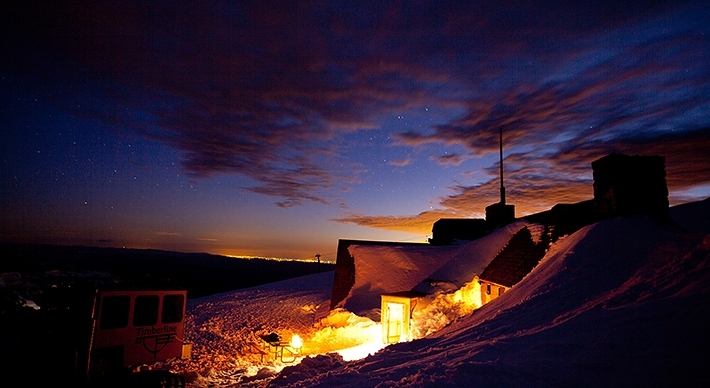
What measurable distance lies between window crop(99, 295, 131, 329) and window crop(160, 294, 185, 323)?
1.08 metres

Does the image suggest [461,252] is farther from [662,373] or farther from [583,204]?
[662,373]

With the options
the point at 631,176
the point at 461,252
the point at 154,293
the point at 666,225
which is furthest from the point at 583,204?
the point at 154,293

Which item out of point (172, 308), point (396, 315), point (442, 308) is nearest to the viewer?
point (172, 308)

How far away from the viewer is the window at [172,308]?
11.2 metres

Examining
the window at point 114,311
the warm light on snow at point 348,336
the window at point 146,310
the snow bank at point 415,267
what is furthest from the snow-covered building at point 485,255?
the window at point 114,311

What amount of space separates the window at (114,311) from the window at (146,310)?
0.27 meters

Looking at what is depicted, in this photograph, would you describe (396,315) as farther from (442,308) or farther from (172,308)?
(172,308)

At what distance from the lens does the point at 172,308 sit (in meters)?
11.4

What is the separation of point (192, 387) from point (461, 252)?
1408 cm

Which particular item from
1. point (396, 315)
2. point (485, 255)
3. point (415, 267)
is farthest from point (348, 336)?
point (485, 255)

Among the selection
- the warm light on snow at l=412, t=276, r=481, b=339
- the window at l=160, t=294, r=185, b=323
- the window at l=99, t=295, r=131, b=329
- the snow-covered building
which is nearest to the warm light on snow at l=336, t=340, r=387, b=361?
the snow-covered building

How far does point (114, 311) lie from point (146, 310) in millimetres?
898

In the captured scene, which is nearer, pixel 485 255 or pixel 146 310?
pixel 146 310

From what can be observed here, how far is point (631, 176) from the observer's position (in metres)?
10.8
